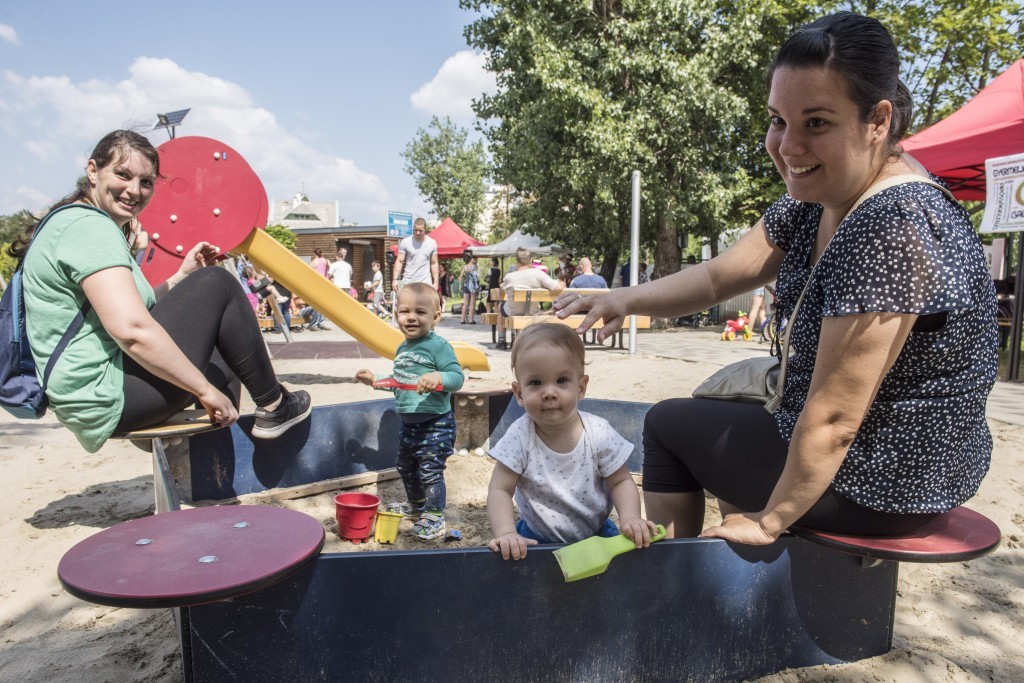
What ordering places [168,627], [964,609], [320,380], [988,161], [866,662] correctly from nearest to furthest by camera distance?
1. [866,662]
2. [168,627]
3. [964,609]
4. [988,161]
5. [320,380]

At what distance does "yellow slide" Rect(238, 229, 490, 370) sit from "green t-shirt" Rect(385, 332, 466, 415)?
1931 millimetres

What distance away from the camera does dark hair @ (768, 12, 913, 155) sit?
1.39 meters

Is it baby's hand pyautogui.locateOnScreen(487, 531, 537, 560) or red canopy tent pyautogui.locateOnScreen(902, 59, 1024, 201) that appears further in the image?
red canopy tent pyautogui.locateOnScreen(902, 59, 1024, 201)

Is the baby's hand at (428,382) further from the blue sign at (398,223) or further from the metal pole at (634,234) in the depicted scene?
the blue sign at (398,223)

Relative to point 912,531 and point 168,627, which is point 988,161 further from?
point 168,627

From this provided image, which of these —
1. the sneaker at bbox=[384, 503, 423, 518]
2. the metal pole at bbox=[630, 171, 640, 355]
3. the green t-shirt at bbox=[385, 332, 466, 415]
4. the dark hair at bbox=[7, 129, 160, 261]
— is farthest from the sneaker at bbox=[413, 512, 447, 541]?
the metal pole at bbox=[630, 171, 640, 355]

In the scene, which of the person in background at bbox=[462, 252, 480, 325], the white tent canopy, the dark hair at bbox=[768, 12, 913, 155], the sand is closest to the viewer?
the dark hair at bbox=[768, 12, 913, 155]

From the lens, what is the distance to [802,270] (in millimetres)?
1757

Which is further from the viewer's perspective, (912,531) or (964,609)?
(964,609)

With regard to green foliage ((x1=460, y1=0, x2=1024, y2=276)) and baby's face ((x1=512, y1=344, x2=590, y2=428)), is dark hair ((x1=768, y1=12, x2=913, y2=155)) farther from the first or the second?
green foliage ((x1=460, y1=0, x2=1024, y2=276))

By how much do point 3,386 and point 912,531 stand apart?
2.64 meters

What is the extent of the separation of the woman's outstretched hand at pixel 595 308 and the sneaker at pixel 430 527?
4.19 ft

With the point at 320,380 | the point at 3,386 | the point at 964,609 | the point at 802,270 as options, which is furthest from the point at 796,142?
the point at 320,380

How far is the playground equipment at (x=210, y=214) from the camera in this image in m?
4.43
